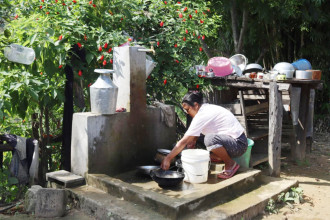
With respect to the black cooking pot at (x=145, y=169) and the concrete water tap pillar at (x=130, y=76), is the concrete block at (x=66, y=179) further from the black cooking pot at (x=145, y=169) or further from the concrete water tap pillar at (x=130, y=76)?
the concrete water tap pillar at (x=130, y=76)

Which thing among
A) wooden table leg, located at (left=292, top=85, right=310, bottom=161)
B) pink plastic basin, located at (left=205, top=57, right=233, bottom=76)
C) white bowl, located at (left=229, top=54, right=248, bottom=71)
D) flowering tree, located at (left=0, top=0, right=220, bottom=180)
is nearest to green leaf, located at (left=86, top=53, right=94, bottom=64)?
flowering tree, located at (left=0, top=0, right=220, bottom=180)

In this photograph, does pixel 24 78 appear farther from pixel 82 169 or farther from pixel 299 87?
pixel 299 87

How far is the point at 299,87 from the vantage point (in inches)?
272

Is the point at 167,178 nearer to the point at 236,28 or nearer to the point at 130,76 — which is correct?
the point at 130,76

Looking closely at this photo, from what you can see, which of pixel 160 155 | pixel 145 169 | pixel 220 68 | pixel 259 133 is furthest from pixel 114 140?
pixel 259 133

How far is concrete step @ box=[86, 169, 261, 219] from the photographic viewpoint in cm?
383

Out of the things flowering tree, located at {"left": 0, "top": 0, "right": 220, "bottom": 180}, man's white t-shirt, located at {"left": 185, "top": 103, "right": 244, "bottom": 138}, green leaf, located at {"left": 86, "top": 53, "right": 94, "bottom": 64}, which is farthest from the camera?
green leaf, located at {"left": 86, "top": 53, "right": 94, "bottom": 64}

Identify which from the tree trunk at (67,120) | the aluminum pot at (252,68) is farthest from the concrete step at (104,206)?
the aluminum pot at (252,68)

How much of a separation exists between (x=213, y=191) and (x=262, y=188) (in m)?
0.98

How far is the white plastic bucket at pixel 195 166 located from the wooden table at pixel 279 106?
1686 mm

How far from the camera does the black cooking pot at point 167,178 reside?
4312mm

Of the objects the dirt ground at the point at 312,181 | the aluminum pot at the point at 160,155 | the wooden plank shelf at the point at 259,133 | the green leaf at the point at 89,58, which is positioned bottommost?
the dirt ground at the point at 312,181

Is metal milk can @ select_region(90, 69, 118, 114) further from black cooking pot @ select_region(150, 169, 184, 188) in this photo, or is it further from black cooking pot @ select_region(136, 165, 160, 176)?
black cooking pot @ select_region(150, 169, 184, 188)

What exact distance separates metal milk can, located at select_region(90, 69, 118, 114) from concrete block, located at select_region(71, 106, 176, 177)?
11cm
